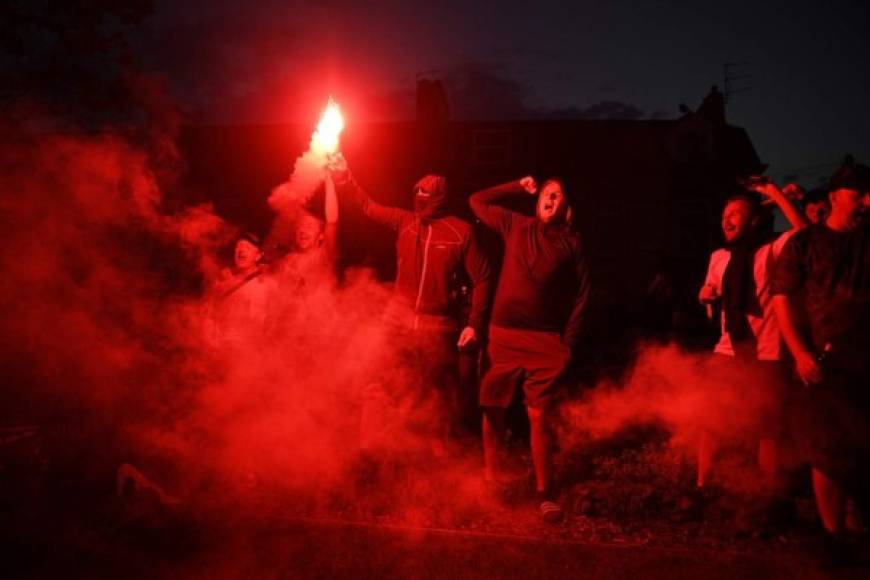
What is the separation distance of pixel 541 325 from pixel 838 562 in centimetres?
251

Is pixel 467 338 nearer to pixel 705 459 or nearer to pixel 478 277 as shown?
pixel 478 277

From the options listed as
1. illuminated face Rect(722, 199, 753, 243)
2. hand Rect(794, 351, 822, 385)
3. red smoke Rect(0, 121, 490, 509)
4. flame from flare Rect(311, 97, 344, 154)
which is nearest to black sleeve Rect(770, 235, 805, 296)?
hand Rect(794, 351, 822, 385)

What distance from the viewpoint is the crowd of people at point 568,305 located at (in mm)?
4188

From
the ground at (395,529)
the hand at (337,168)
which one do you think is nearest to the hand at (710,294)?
the ground at (395,529)

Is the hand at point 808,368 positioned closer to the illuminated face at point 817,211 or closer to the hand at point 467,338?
the illuminated face at point 817,211

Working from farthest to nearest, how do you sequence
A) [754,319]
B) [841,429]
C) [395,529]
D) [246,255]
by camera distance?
[246,255], [754,319], [395,529], [841,429]

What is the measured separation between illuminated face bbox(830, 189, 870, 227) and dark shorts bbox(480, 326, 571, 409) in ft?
6.94

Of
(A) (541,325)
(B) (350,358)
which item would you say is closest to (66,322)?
(B) (350,358)

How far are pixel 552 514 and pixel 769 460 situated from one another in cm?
180

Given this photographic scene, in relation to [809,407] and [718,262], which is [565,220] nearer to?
[718,262]

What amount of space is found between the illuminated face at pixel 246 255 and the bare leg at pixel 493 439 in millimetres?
2637

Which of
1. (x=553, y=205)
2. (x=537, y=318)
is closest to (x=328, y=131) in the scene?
(x=553, y=205)

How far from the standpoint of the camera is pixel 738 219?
17.2ft

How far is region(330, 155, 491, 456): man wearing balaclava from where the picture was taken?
571cm
